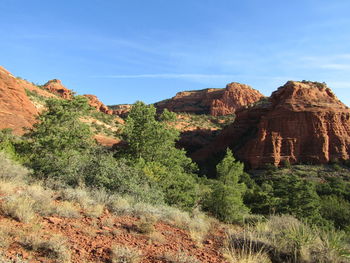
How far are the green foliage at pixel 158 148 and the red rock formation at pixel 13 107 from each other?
658 inches

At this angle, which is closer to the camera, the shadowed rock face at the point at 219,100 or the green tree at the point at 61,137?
the green tree at the point at 61,137

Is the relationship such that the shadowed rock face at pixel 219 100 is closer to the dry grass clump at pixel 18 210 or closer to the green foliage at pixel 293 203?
the green foliage at pixel 293 203

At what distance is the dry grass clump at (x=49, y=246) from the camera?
3.36 m

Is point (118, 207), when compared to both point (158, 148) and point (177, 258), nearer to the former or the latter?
point (177, 258)

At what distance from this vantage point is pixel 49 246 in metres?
3.54

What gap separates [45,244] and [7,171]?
17.6ft

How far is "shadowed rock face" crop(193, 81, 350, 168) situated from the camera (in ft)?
154

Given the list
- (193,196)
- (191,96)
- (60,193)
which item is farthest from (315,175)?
(191,96)

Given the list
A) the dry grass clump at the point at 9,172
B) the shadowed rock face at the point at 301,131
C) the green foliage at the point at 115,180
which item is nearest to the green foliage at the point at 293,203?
the green foliage at the point at 115,180

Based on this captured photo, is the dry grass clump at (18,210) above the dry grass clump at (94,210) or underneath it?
above

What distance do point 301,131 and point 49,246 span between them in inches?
2095

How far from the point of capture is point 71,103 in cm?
1412

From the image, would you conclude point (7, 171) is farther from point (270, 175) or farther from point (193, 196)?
point (270, 175)

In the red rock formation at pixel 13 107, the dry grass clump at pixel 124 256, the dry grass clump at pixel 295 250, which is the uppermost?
the red rock formation at pixel 13 107
